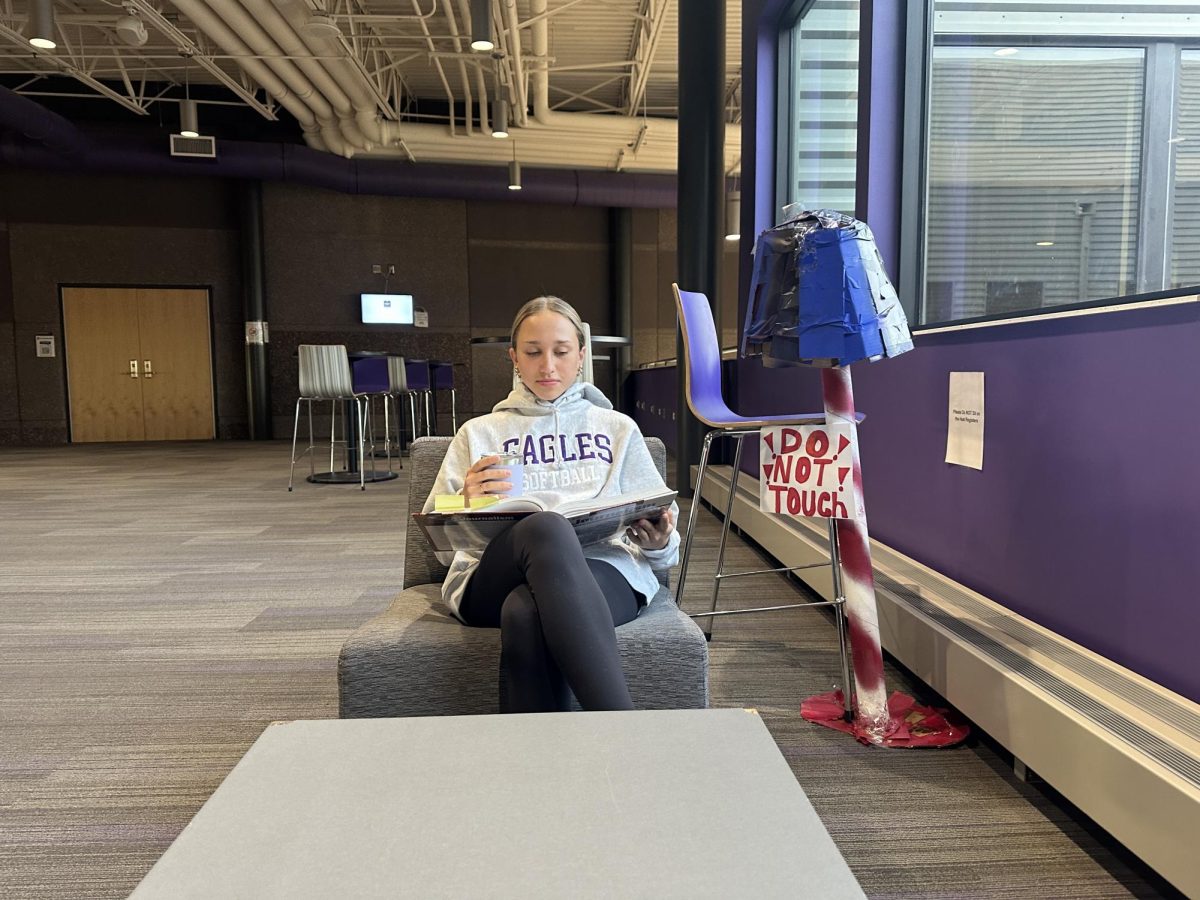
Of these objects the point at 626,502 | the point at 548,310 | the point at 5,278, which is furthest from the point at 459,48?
the point at 626,502

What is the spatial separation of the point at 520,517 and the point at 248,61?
7.15 meters

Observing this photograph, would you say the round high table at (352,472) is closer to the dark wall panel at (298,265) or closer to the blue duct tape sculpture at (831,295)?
the dark wall panel at (298,265)

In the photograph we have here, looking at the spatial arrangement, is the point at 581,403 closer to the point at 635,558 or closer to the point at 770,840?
the point at 635,558

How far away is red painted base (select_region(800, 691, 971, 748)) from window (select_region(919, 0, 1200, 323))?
103 cm

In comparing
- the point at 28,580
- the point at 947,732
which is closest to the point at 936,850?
the point at 947,732

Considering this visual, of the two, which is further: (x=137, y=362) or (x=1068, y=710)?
(x=137, y=362)

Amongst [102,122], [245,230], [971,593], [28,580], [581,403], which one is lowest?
[28,580]

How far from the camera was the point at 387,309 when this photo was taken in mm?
10508

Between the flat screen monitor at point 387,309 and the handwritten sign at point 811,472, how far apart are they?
926 centimetres

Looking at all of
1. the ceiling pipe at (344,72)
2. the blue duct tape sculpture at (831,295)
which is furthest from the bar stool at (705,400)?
the ceiling pipe at (344,72)

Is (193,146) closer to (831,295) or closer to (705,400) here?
(705,400)

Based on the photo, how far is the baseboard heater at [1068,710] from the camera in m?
Result: 1.16

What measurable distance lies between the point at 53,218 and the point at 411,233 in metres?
4.23

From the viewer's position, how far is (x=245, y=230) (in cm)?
992
